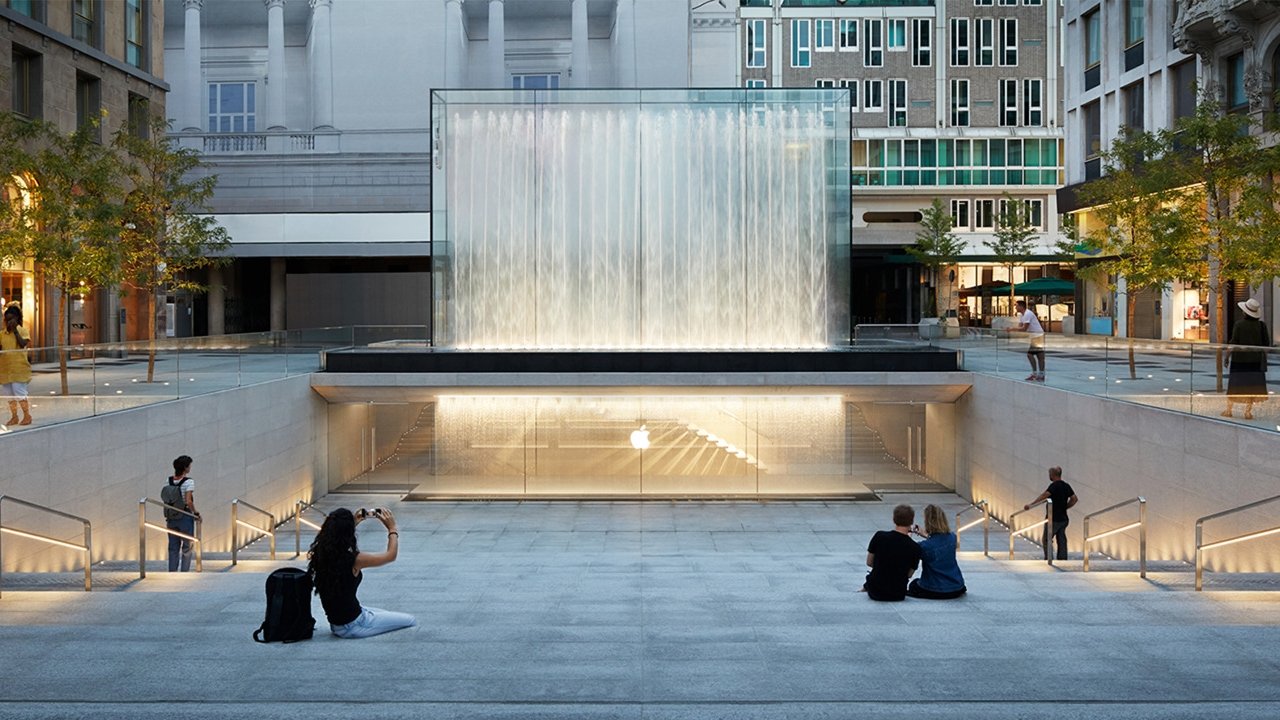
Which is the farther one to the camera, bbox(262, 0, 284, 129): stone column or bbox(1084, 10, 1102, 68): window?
bbox(262, 0, 284, 129): stone column

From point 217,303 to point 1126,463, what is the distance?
139ft

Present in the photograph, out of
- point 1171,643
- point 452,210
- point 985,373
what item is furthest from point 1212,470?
point 452,210

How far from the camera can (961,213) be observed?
2456 inches

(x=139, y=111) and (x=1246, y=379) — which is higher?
(x=139, y=111)

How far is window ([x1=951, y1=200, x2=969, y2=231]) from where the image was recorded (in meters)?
62.2

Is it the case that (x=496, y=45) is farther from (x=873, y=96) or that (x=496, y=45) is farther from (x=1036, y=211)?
(x=1036, y=211)

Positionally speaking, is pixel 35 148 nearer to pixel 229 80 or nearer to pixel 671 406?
pixel 671 406

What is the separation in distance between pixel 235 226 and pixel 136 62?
1219 centimetres

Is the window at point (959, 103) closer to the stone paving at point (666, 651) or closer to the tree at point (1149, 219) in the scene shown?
the tree at point (1149, 219)

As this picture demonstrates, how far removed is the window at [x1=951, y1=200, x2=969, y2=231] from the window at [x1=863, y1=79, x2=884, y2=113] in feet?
20.5

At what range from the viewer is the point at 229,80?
56094 mm

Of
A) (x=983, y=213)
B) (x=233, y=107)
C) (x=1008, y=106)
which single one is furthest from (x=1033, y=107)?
(x=233, y=107)

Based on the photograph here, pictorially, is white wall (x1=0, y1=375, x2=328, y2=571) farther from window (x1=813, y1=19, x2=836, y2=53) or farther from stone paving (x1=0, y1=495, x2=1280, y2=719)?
window (x1=813, y1=19, x2=836, y2=53)

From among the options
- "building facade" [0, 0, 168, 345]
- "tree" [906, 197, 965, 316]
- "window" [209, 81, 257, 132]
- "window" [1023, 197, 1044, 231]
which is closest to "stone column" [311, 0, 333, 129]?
"window" [209, 81, 257, 132]
